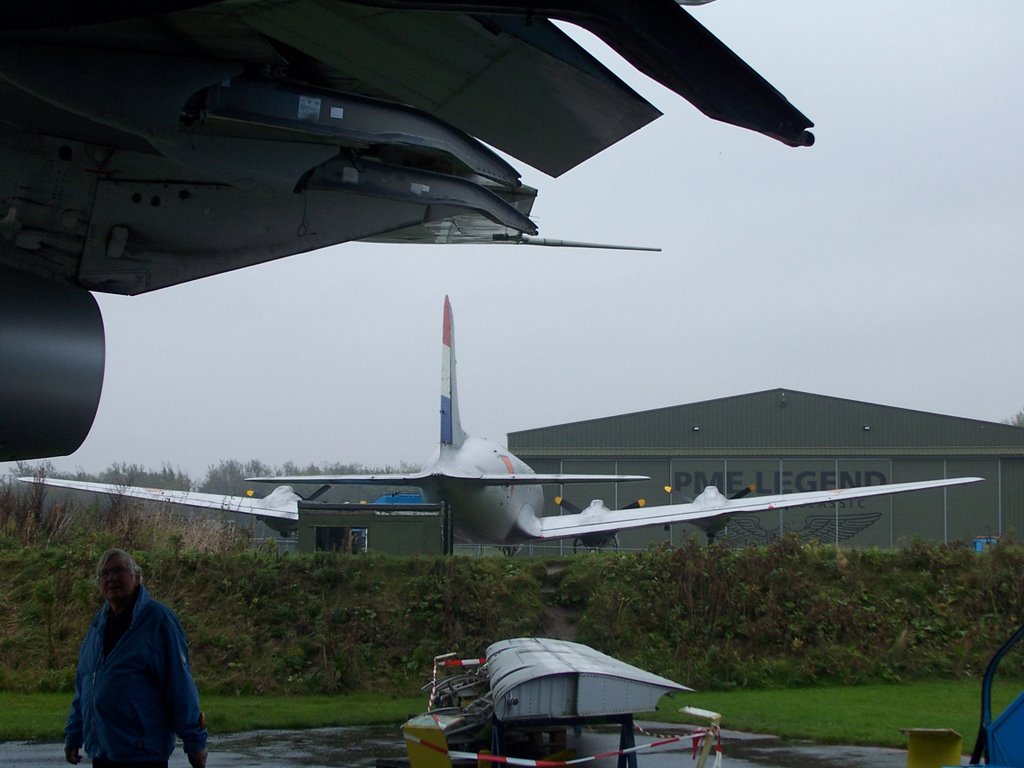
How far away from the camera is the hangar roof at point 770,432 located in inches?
1673

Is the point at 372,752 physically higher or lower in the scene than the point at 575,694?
lower

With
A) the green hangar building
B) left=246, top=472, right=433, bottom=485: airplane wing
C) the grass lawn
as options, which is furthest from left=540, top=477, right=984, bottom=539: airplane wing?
the grass lawn

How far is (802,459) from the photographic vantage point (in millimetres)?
43031

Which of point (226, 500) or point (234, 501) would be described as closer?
point (226, 500)

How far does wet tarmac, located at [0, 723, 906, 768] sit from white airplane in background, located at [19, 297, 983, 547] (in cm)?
1322

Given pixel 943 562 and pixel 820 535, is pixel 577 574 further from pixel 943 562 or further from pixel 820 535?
pixel 820 535

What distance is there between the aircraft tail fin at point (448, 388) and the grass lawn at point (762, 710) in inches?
544

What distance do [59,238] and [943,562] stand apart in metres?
14.1

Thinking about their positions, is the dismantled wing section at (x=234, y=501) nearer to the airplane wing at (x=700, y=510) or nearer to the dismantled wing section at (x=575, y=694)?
the airplane wing at (x=700, y=510)

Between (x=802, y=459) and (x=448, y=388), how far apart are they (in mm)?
20715

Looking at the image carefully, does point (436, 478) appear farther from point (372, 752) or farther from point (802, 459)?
point (802, 459)

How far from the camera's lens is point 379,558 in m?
15.4

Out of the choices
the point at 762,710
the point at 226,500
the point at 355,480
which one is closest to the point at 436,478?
the point at 355,480

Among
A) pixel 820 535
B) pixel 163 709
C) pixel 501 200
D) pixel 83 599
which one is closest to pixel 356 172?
pixel 501 200
